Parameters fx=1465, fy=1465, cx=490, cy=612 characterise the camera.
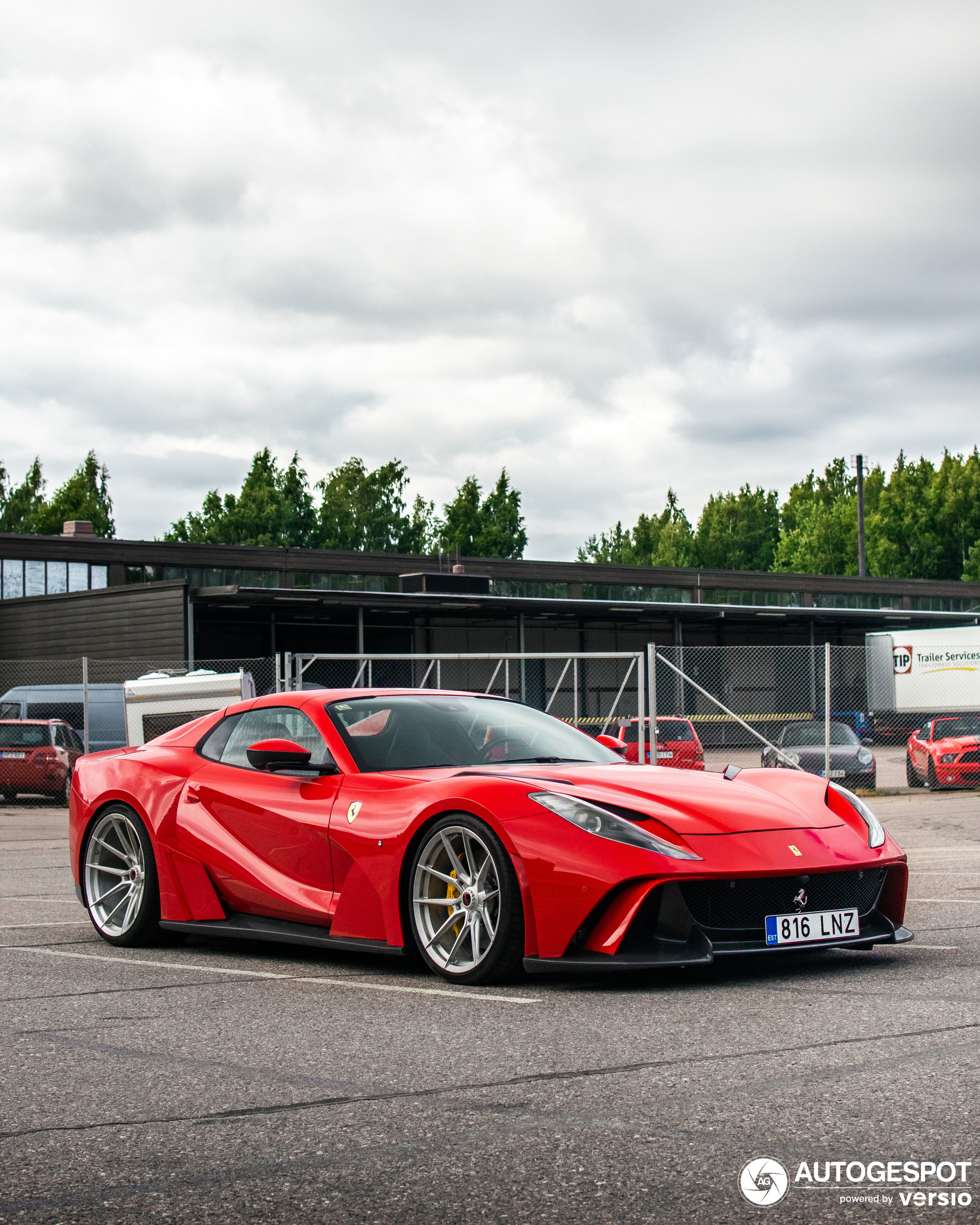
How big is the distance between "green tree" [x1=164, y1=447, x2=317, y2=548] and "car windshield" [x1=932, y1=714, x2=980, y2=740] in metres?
71.5

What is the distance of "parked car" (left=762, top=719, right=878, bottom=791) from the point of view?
73.7ft

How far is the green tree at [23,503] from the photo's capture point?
88.4m

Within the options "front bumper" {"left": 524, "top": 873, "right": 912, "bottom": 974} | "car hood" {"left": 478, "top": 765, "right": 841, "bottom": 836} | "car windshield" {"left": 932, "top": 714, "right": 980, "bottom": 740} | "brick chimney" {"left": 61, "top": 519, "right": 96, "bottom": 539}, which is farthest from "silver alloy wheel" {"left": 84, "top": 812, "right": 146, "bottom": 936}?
"brick chimney" {"left": 61, "top": 519, "right": 96, "bottom": 539}

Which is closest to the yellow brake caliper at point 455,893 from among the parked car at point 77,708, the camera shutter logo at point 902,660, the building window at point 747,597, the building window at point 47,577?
the parked car at point 77,708

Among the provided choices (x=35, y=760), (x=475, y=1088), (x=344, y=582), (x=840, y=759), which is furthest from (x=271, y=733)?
(x=344, y=582)

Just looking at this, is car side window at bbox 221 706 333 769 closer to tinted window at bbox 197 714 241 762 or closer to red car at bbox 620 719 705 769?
tinted window at bbox 197 714 241 762

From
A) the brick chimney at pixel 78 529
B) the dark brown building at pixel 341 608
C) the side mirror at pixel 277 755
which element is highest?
the brick chimney at pixel 78 529

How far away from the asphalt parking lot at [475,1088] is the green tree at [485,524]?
9571 cm

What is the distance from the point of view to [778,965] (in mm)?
6336

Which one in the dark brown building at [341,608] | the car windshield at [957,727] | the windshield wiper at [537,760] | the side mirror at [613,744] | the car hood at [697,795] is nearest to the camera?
the car hood at [697,795]

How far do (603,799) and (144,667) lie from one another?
101 feet

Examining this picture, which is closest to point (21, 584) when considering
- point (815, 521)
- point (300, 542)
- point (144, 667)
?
point (144, 667)

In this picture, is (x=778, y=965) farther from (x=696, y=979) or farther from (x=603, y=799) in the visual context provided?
(x=603, y=799)

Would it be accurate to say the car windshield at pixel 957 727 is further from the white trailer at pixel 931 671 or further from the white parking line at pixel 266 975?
the white parking line at pixel 266 975
